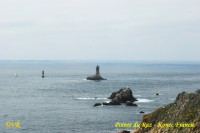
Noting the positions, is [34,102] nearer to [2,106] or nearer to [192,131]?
[2,106]

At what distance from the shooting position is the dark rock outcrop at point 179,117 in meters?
39.4

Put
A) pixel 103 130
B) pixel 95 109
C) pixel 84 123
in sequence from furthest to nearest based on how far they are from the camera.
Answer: pixel 95 109 → pixel 84 123 → pixel 103 130

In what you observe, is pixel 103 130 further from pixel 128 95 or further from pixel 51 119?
pixel 128 95

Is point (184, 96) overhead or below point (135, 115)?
overhead

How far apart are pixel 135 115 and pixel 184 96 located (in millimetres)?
51125

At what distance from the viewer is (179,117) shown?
42.0 metres

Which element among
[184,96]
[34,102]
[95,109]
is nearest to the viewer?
[184,96]

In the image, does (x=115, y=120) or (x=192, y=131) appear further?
(x=115, y=120)

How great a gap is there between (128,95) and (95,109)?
15.9 m

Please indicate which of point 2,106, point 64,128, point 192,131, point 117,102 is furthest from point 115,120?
point 192,131

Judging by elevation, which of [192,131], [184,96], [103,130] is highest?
[184,96]

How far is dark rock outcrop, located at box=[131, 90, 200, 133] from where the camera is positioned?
39422mm

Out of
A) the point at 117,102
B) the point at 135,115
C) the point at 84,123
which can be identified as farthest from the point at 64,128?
the point at 117,102

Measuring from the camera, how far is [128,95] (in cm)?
11688
